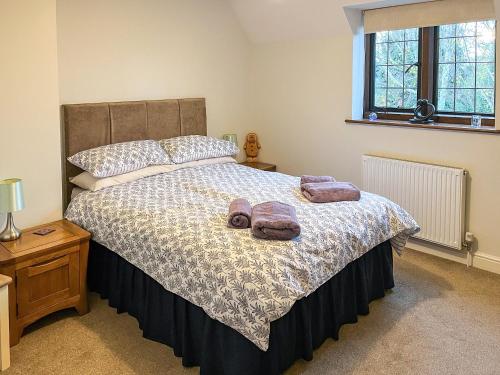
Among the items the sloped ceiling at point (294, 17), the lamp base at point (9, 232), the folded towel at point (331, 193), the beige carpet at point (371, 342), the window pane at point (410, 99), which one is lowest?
the beige carpet at point (371, 342)

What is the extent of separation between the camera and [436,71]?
11.8 ft

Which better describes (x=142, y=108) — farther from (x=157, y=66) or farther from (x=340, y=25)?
(x=340, y=25)

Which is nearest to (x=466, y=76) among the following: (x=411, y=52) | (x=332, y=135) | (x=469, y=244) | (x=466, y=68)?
(x=466, y=68)

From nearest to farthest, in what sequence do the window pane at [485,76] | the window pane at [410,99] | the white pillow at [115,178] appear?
the white pillow at [115,178], the window pane at [485,76], the window pane at [410,99]

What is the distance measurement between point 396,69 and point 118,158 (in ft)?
7.93

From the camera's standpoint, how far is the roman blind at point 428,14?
10.2 feet

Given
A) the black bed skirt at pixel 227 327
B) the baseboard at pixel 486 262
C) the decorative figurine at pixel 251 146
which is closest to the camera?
the black bed skirt at pixel 227 327

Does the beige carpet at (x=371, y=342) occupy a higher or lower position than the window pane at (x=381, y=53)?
lower

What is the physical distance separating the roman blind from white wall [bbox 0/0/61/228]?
2.42m

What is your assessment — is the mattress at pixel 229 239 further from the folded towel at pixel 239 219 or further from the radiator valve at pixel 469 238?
the radiator valve at pixel 469 238

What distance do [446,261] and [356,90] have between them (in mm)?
1583

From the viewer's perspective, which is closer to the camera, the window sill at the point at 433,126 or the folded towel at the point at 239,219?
the folded towel at the point at 239,219

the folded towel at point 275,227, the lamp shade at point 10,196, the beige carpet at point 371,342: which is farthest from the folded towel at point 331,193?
the lamp shade at point 10,196

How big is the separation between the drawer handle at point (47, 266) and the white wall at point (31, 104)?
440mm
